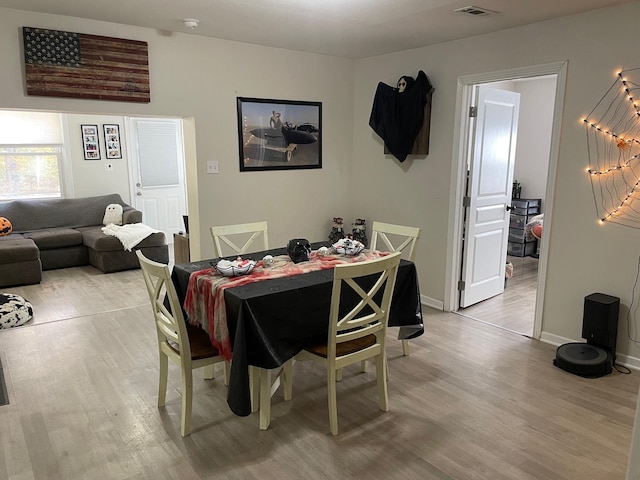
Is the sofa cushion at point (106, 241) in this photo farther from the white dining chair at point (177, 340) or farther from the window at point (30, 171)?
the white dining chair at point (177, 340)

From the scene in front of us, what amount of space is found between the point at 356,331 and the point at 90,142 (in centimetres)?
587

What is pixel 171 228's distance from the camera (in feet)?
25.9

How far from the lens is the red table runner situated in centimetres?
250

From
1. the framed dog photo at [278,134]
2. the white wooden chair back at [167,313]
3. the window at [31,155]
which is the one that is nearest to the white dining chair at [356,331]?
the white wooden chair back at [167,313]

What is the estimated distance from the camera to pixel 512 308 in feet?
15.2

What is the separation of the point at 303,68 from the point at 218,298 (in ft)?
9.96

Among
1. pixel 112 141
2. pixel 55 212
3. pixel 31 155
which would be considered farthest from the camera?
pixel 112 141

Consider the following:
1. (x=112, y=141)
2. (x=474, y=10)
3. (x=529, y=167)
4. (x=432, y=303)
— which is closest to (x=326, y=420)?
(x=432, y=303)

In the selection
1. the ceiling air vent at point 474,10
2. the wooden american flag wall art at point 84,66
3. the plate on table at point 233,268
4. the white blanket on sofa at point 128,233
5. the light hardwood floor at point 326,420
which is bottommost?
the light hardwood floor at point 326,420

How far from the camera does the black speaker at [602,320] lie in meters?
3.29

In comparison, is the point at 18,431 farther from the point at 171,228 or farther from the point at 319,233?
the point at 171,228

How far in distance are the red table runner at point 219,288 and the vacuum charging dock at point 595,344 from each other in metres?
1.63

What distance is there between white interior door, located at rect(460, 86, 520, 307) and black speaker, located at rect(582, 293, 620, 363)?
1252 millimetres

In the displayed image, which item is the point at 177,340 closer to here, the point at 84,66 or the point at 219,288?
the point at 219,288
